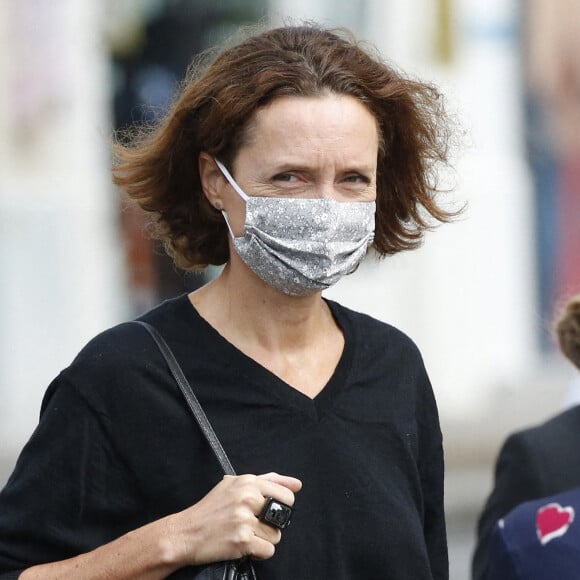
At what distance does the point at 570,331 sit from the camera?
141 inches

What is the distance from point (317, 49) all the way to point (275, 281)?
451 mm

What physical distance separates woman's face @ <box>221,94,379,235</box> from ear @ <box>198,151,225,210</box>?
66mm

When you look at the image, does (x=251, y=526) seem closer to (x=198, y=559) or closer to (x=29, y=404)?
(x=198, y=559)

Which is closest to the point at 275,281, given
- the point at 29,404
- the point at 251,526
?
the point at 251,526

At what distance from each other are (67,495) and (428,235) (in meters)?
8.24

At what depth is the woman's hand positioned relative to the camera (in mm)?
2383

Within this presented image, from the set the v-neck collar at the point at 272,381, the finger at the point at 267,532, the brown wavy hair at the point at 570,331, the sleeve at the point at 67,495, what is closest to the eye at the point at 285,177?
the v-neck collar at the point at 272,381

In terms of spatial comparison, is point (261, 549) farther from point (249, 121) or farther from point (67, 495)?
point (249, 121)

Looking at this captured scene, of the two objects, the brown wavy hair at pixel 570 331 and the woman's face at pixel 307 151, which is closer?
the woman's face at pixel 307 151

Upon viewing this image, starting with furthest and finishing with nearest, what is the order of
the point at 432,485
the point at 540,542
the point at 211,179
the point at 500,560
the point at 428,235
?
the point at 428,235
the point at 500,560
the point at 540,542
the point at 432,485
the point at 211,179

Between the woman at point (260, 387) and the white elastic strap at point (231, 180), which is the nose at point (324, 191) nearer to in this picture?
the woman at point (260, 387)

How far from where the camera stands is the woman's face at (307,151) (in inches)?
102

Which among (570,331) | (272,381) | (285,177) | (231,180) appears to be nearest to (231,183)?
(231,180)

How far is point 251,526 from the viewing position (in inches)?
93.9
